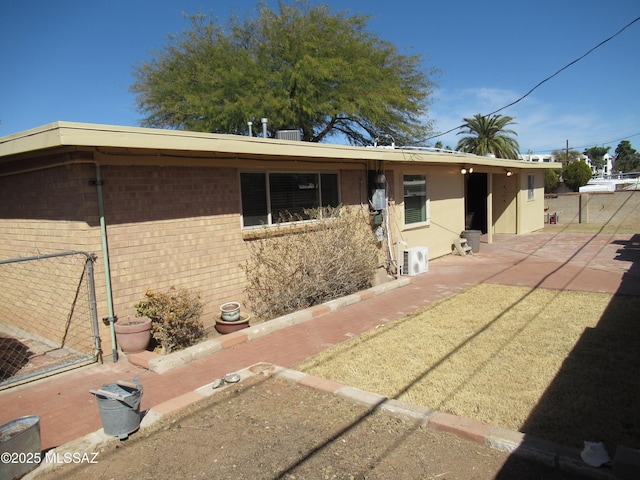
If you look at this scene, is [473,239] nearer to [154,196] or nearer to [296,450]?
[154,196]

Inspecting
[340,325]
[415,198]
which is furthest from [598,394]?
[415,198]

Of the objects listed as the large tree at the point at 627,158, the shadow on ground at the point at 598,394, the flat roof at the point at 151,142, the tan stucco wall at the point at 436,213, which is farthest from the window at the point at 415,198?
the large tree at the point at 627,158

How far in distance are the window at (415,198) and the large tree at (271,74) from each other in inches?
270

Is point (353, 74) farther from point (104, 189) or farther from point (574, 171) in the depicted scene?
point (574, 171)

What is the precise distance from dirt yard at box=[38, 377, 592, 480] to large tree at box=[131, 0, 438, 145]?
1479cm

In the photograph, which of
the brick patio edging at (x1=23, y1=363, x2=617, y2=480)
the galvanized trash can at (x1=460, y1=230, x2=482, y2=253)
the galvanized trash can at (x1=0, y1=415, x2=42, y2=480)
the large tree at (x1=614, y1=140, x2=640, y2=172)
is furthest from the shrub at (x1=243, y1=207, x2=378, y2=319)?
the large tree at (x1=614, y1=140, x2=640, y2=172)

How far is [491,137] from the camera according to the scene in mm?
32000

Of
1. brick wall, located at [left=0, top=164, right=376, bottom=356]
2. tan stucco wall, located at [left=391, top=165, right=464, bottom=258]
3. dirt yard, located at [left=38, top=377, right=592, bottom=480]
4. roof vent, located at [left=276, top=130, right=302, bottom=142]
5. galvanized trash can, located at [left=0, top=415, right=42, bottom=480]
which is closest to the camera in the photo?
galvanized trash can, located at [left=0, top=415, right=42, bottom=480]

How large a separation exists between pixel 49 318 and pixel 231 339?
9.09 feet

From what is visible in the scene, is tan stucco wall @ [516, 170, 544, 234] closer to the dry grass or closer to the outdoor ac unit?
the outdoor ac unit

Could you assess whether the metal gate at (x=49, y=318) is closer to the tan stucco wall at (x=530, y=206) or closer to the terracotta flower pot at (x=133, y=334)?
the terracotta flower pot at (x=133, y=334)

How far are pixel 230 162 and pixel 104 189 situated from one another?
83.0 inches

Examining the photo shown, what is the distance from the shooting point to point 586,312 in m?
7.06

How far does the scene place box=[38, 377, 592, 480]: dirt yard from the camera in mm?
3283
